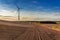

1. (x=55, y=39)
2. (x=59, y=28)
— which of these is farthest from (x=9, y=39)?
(x=59, y=28)

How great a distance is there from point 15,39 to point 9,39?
1.35 feet

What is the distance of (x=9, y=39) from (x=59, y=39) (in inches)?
149

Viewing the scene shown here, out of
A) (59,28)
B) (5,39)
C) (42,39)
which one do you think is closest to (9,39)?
(5,39)

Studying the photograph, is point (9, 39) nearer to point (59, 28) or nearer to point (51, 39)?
point (51, 39)

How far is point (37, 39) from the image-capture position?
1387cm

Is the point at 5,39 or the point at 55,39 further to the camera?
the point at 55,39

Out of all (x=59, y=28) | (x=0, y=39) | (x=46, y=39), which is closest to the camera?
(x=0, y=39)

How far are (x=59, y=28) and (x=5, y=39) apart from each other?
12.6 metres

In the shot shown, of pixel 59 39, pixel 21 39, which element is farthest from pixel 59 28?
pixel 21 39

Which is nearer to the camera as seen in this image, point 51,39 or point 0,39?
point 0,39

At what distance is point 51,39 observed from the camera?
46.8 ft

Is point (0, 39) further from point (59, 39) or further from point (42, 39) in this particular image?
point (59, 39)

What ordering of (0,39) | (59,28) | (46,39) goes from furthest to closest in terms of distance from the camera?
(59,28), (46,39), (0,39)

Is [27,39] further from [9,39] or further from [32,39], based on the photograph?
[9,39]
